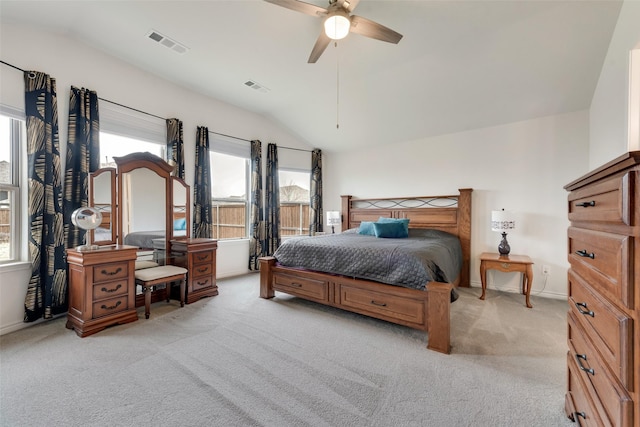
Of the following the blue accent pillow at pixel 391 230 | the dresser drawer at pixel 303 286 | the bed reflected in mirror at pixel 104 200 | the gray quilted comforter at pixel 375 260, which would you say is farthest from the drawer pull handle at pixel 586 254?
the bed reflected in mirror at pixel 104 200

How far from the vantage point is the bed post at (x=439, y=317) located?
7.05ft

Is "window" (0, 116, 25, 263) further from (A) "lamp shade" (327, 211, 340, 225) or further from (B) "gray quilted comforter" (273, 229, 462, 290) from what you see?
(A) "lamp shade" (327, 211, 340, 225)

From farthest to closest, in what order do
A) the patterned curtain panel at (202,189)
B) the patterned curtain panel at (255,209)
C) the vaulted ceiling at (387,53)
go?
the patterned curtain panel at (255,209) < the patterned curtain panel at (202,189) < the vaulted ceiling at (387,53)

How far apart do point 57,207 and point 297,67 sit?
3132mm

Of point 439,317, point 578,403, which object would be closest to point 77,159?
point 439,317

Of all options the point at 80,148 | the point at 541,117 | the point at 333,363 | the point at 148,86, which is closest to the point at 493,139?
the point at 541,117

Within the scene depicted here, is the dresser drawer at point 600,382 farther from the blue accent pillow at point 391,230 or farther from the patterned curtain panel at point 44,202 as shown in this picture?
the patterned curtain panel at point 44,202

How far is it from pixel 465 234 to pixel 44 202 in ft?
17.2

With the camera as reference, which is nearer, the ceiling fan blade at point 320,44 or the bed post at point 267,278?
the ceiling fan blade at point 320,44

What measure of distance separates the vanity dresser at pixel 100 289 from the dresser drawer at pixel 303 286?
1.55 metres

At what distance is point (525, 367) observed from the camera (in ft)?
6.40

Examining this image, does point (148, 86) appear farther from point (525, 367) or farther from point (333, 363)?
point (525, 367)

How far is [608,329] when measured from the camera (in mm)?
929

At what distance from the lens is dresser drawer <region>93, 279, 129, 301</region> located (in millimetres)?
2490
